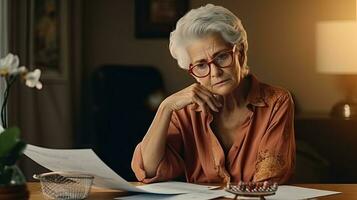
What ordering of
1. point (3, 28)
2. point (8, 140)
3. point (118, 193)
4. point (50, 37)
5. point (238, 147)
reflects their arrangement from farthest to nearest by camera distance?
point (50, 37) < point (3, 28) < point (238, 147) < point (118, 193) < point (8, 140)

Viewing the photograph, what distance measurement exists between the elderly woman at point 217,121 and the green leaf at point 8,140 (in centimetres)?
51

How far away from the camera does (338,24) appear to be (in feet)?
7.50

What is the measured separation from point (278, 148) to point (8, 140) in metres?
0.70

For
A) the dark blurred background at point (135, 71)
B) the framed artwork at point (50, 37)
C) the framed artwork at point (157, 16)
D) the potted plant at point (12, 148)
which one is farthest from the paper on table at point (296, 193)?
the framed artwork at point (50, 37)

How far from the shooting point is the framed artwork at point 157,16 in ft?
7.51

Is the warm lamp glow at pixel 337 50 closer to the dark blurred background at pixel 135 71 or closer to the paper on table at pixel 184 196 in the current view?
the dark blurred background at pixel 135 71

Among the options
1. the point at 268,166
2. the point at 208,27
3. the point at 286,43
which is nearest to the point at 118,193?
the point at 268,166

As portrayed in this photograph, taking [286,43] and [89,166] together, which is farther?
[286,43]

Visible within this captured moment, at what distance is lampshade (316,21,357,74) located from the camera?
2.29 m

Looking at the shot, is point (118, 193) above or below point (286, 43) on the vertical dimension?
below

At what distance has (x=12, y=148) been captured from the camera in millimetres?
1004

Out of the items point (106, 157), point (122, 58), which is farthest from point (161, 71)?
point (106, 157)

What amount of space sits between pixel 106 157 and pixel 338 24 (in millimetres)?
957

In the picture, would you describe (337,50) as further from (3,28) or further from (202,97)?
(3,28)
